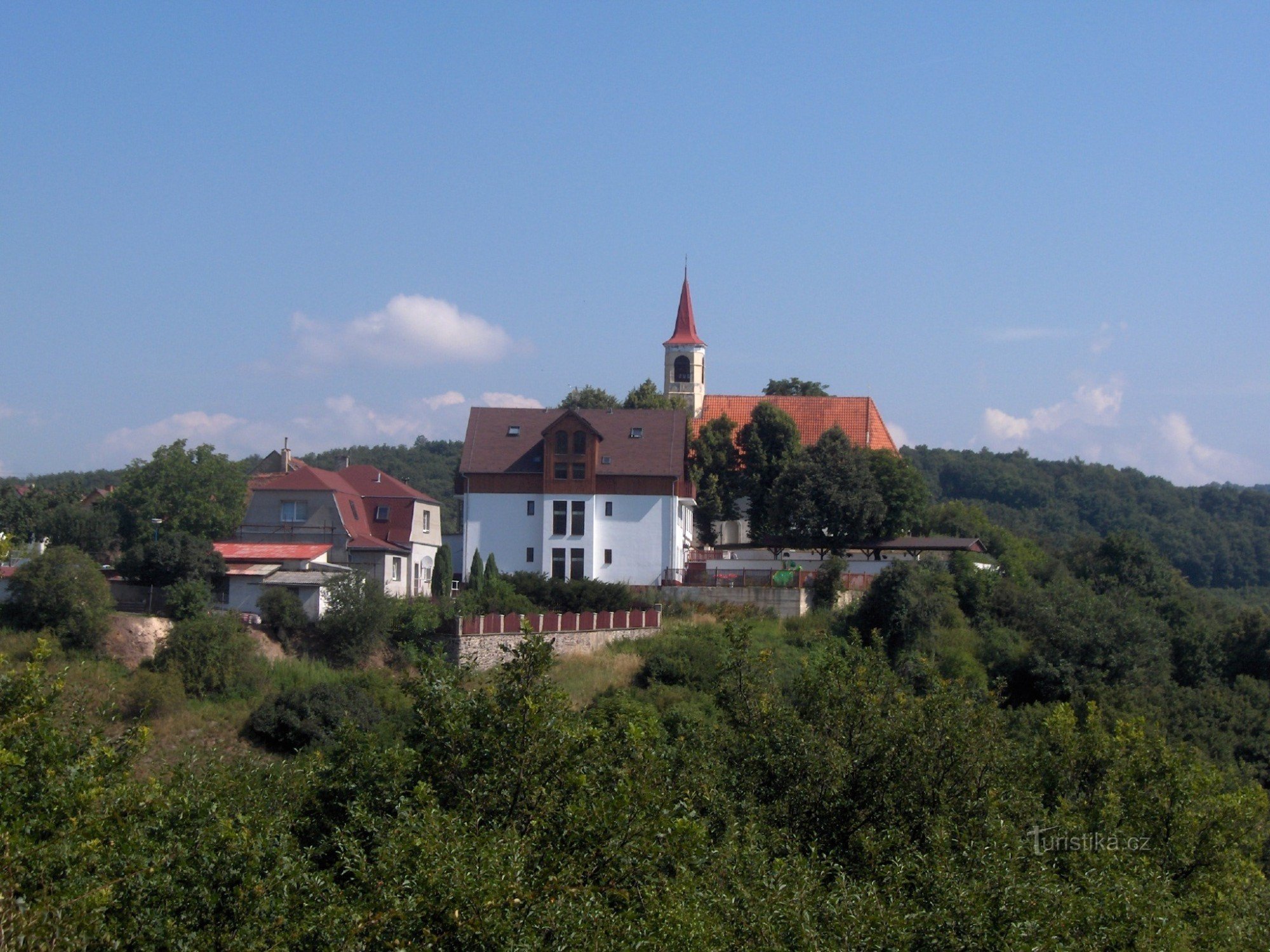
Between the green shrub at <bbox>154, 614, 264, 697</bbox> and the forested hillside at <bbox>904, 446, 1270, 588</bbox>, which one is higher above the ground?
the forested hillside at <bbox>904, 446, 1270, 588</bbox>

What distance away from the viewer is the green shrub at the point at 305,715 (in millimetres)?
30859

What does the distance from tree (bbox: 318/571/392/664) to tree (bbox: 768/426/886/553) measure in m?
15.9

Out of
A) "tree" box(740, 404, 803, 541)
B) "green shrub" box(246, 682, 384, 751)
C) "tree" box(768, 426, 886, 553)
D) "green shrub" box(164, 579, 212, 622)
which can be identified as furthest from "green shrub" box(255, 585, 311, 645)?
"tree" box(740, 404, 803, 541)

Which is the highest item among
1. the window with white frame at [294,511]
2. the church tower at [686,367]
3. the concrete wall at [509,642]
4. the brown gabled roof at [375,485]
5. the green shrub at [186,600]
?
the church tower at [686,367]

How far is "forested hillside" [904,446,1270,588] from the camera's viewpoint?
105 meters

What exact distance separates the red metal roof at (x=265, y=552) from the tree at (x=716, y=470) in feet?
48.9

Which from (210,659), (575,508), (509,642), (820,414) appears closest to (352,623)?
(210,659)

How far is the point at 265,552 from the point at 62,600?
7.09 metres

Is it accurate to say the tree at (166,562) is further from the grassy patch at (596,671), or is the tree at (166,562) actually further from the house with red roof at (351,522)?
the grassy patch at (596,671)

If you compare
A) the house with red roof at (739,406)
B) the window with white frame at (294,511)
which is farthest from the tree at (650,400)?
the window with white frame at (294,511)

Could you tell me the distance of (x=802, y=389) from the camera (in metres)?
63.4

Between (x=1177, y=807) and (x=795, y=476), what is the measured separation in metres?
28.1

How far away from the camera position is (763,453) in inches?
1898

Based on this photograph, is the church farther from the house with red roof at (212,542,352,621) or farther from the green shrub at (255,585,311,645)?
the green shrub at (255,585,311,645)
